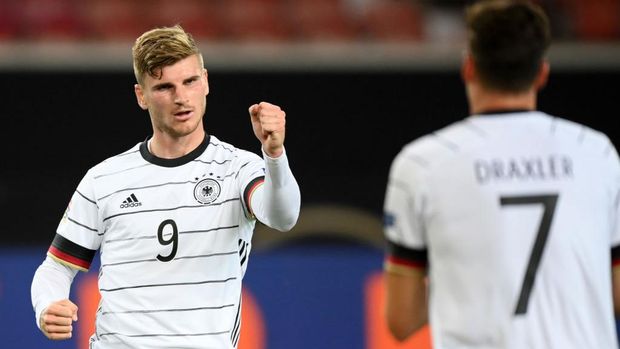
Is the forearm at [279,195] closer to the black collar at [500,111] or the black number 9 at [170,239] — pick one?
the black number 9 at [170,239]

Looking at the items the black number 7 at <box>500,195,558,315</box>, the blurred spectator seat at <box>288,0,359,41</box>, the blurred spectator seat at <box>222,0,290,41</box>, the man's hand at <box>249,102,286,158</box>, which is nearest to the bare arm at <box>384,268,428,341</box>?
the black number 7 at <box>500,195,558,315</box>

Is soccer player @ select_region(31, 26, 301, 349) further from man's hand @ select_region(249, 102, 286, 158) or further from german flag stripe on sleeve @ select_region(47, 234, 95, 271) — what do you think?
man's hand @ select_region(249, 102, 286, 158)

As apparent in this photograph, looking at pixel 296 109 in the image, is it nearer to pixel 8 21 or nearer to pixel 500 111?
pixel 8 21

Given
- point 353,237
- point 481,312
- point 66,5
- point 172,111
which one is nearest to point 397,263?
point 481,312

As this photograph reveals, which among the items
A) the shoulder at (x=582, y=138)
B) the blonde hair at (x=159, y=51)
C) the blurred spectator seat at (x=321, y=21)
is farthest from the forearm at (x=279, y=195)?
the blurred spectator seat at (x=321, y=21)

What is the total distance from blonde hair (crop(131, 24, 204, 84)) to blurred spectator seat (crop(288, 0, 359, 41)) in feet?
19.7

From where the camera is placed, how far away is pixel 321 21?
10.6 metres

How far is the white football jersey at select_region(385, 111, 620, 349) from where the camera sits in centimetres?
290

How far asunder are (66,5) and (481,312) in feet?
26.2

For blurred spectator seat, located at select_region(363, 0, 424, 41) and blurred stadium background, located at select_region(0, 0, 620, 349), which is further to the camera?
blurred spectator seat, located at select_region(363, 0, 424, 41)

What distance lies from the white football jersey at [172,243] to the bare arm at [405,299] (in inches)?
45.0

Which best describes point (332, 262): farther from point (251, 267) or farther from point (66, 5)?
point (66, 5)

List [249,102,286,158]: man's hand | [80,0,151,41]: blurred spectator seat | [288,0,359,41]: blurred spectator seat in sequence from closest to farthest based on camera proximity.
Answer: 1. [249,102,286,158]: man's hand
2. [80,0,151,41]: blurred spectator seat
3. [288,0,359,41]: blurred spectator seat

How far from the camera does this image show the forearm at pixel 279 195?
3852 mm
